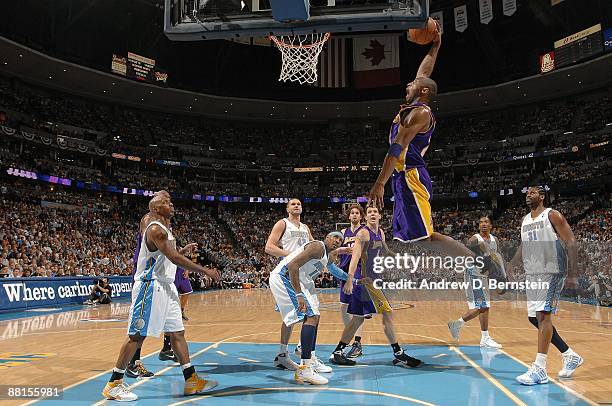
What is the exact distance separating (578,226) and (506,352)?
23.8m

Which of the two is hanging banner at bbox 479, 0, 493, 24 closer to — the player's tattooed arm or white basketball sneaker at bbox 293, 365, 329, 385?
the player's tattooed arm

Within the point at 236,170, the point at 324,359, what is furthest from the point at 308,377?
the point at 236,170

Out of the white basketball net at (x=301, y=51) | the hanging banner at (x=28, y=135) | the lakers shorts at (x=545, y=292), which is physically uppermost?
the white basketball net at (x=301, y=51)

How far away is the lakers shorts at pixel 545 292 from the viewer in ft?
19.1

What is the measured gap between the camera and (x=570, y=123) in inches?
1325

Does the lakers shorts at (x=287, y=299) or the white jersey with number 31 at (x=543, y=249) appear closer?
the white jersey with number 31 at (x=543, y=249)

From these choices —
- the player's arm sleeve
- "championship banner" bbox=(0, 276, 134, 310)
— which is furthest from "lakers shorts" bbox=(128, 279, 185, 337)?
"championship banner" bbox=(0, 276, 134, 310)

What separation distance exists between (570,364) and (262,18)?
212 inches

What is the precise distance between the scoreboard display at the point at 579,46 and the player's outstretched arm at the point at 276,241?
27113 millimetres

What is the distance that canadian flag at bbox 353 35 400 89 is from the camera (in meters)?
32.4

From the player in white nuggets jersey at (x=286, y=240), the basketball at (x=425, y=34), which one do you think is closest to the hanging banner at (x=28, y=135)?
the player in white nuggets jersey at (x=286, y=240)

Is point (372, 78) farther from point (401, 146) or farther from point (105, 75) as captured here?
point (401, 146)

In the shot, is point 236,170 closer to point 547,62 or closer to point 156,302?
point 547,62

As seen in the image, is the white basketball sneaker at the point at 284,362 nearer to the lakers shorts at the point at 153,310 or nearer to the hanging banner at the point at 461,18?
the lakers shorts at the point at 153,310
